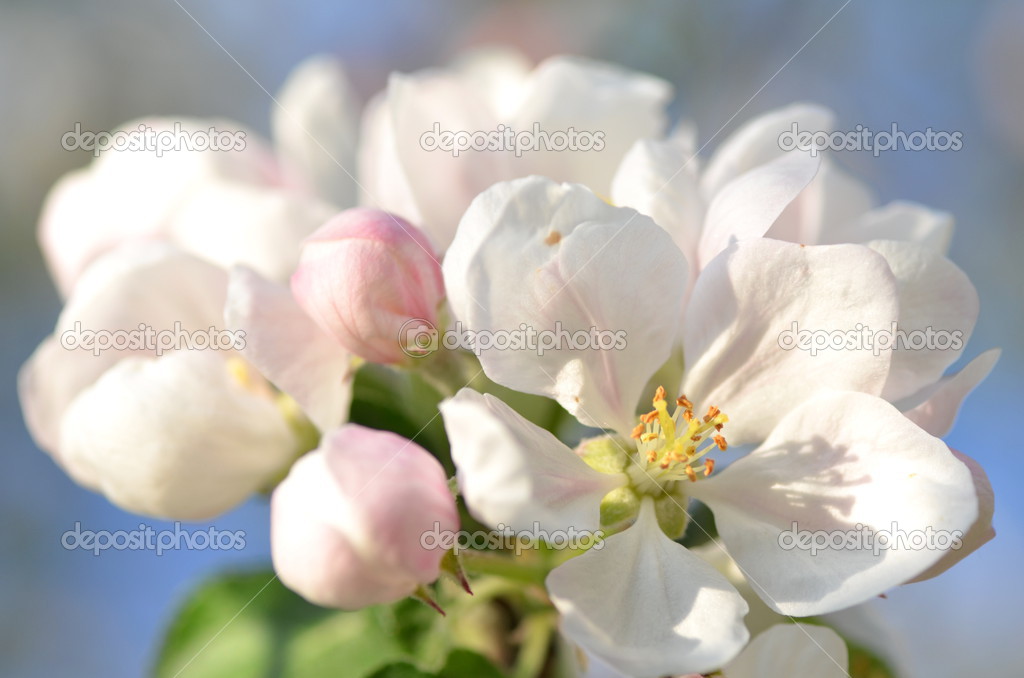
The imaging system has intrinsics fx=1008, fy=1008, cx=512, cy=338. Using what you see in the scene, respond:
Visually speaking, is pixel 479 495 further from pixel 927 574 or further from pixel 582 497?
pixel 927 574

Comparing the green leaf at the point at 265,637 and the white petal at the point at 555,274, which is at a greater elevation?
the white petal at the point at 555,274

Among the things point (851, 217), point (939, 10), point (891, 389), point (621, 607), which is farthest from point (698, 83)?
point (621, 607)

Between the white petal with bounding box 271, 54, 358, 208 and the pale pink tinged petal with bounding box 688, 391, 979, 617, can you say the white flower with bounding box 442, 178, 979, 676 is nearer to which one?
the pale pink tinged petal with bounding box 688, 391, 979, 617

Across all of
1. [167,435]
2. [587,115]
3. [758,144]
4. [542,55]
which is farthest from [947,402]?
[542,55]

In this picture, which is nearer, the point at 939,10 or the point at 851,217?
the point at 851,217

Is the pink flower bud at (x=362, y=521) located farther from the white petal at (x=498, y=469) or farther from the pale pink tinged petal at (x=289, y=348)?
the pale pink tinged petal at (x=289, y=348)

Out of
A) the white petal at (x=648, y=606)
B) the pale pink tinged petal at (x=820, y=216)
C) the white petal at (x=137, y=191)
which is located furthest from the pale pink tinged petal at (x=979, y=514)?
the white petal at (x=137, y=191)
